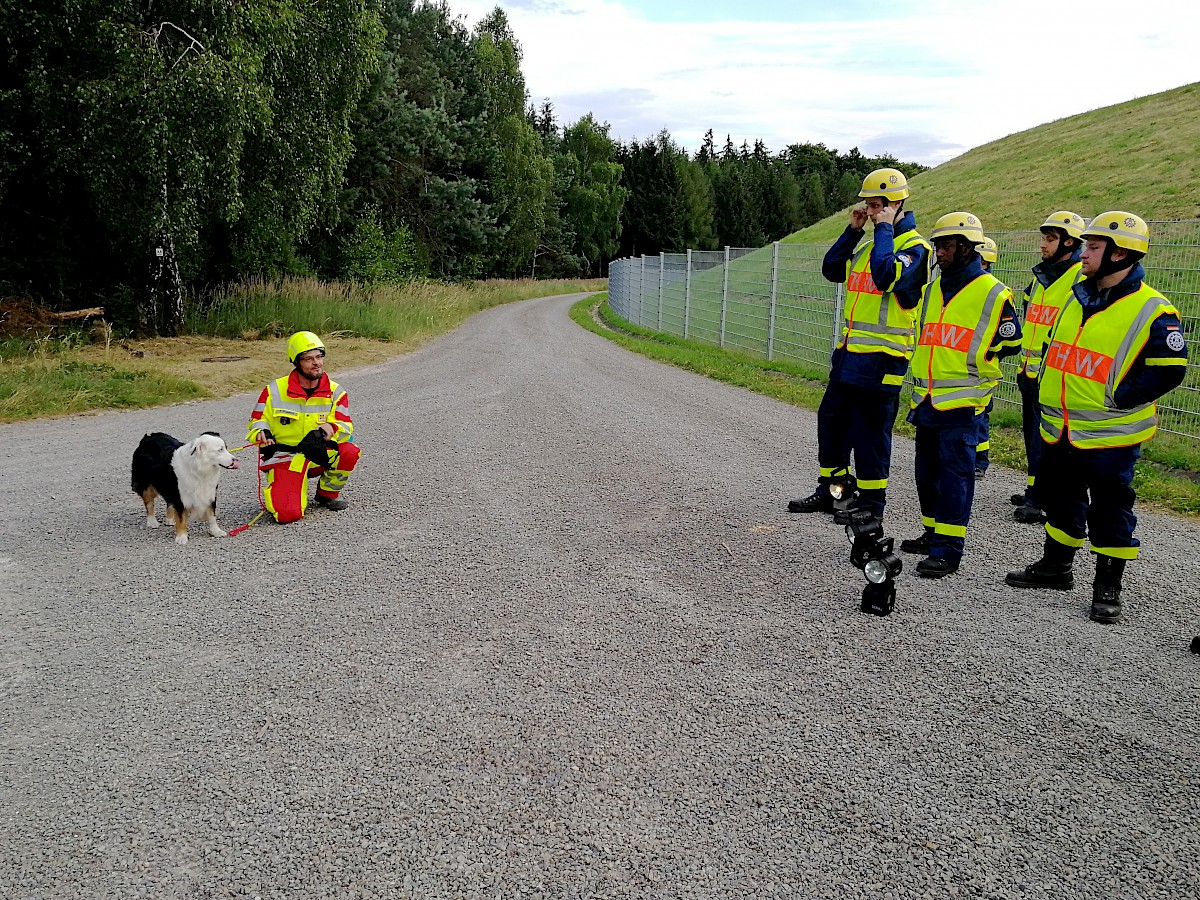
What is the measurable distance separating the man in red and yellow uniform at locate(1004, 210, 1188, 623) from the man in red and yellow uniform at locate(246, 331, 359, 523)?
478 cm

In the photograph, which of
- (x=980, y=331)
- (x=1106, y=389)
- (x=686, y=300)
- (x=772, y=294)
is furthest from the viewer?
(x=686, y=300)

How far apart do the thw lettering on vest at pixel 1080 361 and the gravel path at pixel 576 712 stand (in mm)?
1237

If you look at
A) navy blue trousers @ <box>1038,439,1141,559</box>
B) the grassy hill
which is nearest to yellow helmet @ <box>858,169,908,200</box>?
navy blue trousers @ <box>1038,439,1141,559</box>

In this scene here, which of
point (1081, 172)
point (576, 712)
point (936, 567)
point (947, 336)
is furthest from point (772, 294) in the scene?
point (1081, 172)

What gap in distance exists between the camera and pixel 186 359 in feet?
51.4

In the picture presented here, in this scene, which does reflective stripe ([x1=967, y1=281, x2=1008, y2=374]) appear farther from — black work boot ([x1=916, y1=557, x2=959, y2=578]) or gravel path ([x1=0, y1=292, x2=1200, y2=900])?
gravel path ([x1=0, y1=292, x2=1200, y2=900])

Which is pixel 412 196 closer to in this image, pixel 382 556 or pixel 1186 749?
pixel 382 556

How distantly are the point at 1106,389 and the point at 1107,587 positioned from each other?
1033 millimetres

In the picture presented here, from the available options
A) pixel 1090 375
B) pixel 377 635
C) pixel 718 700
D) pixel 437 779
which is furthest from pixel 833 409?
pixel 437 779

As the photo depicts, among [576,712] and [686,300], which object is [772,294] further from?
[576,712]

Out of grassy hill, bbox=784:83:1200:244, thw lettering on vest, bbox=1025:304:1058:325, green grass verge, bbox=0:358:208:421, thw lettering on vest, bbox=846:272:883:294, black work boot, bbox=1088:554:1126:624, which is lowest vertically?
green grass verge, bbox=0:358:208:421

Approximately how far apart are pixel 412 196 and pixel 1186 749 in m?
37.8

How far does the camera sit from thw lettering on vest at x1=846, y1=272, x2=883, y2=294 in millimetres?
5785

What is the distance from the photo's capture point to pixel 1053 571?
498 cm
